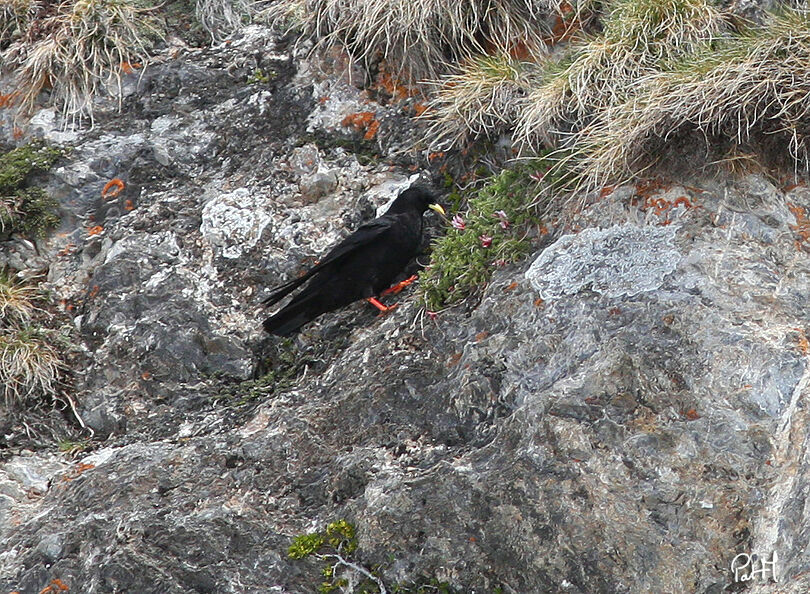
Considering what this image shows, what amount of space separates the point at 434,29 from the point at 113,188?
230 cm

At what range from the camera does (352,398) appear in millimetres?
4539

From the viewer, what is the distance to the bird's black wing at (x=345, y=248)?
5047 millimetres

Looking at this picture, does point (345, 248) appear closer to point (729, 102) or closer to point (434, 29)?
point (434, 29)

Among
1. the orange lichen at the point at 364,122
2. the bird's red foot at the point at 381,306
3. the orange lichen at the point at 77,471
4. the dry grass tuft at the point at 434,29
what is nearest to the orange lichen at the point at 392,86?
the dry grass tuft at the point at 434,29

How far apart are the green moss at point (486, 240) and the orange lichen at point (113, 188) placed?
230 cm

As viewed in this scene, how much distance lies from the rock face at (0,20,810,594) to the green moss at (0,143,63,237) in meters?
0.49

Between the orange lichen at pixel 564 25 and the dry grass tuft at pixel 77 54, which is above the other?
the dry grass tuft at pixel 77 54

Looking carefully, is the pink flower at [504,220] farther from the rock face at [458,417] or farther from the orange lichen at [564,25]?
the orange lichen at [564,25]

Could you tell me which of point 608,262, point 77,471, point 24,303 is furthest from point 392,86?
point 77,471

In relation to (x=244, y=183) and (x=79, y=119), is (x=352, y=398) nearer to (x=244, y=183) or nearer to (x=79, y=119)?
(x=244, y=183)

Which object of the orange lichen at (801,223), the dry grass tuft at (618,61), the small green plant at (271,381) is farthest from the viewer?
the small green plant at (271,381)

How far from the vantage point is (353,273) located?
5074 mm

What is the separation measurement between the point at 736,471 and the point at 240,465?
7.49 feet

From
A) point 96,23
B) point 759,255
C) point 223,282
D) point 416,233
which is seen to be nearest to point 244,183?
point 223,282
